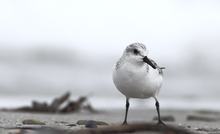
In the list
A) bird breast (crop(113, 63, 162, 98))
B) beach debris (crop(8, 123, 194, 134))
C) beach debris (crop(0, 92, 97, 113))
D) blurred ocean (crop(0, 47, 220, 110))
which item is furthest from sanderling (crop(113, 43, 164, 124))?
blurred ocean (crop(0, 47, 220, 110))

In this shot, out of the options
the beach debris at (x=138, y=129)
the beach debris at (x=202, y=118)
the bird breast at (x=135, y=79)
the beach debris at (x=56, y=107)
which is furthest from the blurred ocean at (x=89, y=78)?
the beach debris at (x=138, y=129)

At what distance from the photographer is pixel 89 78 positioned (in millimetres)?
10836

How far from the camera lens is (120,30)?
45.5ft

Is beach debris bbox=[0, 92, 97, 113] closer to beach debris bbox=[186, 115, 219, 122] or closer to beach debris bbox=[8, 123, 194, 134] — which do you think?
beach debris bbox=[186, 115, 219, 122]

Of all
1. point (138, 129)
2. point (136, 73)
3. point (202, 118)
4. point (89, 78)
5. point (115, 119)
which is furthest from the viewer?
point (89, 78)

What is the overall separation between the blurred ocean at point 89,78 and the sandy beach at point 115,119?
4.31 feet

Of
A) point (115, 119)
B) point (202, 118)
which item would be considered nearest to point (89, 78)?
point (115, 119)

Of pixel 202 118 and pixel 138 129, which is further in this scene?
pixel 202 118

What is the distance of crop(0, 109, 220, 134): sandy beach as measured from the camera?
4.23m

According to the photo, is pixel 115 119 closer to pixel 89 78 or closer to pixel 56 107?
pixel 56 107

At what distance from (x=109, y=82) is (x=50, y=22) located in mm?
4069

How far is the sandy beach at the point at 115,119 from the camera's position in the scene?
4.23m

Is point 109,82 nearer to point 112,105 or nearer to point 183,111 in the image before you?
point 112,105

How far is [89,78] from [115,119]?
195 inches
